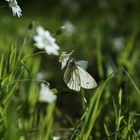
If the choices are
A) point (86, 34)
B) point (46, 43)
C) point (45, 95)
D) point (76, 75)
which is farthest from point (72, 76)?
point (86, 34)

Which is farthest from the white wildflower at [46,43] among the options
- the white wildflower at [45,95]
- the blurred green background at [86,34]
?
the blurred green background at [86,34]

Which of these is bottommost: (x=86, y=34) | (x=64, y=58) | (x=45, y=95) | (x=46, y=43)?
(x=45, y=95)

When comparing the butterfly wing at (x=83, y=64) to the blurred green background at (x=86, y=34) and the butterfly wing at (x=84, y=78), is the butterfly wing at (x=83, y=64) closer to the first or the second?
the butterfly wing at (x=84, y=78)

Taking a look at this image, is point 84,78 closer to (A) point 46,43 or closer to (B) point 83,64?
(B) point 83,64

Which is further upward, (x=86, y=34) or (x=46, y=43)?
(x=86, y=34)

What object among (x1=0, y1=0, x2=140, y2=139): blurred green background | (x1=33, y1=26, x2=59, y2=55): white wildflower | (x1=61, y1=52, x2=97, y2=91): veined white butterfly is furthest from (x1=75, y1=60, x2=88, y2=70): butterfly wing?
(x1=0, y1=0, x2=140, y2=139): blurred green background

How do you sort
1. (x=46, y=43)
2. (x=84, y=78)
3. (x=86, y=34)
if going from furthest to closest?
1. (x=86, y=34)
2. (x=46, y=43)
3. (x=84, y=78)

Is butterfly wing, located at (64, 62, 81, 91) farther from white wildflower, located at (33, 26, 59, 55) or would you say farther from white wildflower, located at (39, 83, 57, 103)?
white wildflower, located at (39, 83, 57, 103)
